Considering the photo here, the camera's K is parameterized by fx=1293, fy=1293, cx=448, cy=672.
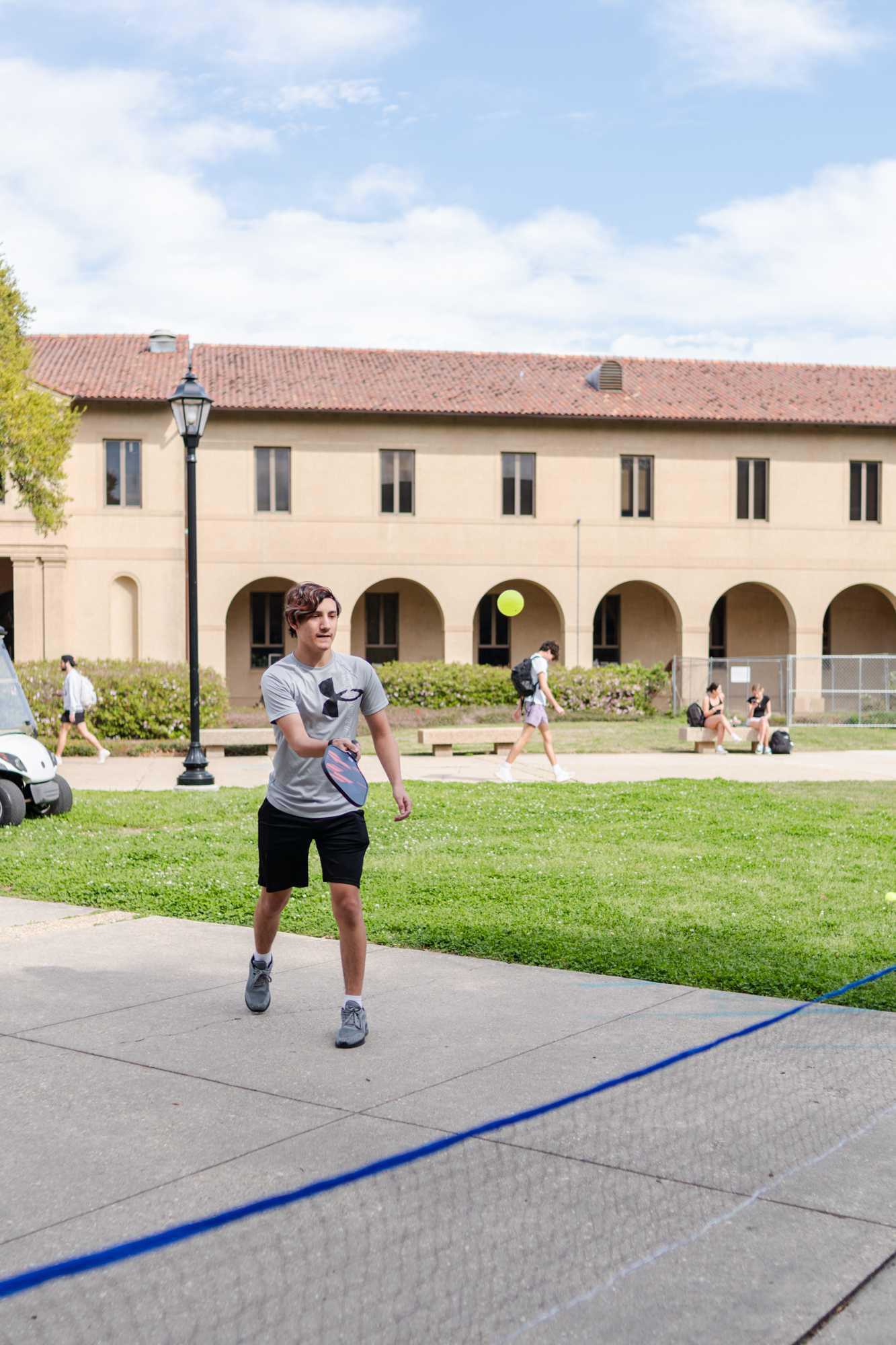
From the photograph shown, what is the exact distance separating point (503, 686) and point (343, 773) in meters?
24.6

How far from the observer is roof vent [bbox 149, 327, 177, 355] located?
108 ft

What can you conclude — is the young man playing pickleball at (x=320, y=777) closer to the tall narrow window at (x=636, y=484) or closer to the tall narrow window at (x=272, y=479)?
the tall narrow window at (x=272, y=479)

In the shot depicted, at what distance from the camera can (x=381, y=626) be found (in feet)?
113

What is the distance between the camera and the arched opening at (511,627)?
34594 mm

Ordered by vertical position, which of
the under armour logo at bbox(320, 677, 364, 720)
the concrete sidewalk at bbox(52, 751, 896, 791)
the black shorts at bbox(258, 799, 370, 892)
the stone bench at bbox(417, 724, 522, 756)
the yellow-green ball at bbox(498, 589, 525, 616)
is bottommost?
the concrete sidewalk at bbox(52, 751, 896, 791)

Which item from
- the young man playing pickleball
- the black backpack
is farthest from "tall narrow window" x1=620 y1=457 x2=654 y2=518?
the young man playing pickleball

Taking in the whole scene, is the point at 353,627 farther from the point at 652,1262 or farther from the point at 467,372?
the point at 652,1262

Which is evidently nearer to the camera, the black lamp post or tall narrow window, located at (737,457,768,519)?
the black lamp post

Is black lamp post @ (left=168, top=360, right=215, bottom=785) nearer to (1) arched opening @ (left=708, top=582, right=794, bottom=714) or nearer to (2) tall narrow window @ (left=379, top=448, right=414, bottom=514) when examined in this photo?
(2) tall narrow window @ (left=379, top=448, right=414, bottom=514)

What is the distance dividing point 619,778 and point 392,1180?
42.6 feet

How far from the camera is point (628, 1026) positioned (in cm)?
540

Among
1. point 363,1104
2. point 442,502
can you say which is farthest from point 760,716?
point 363,1104

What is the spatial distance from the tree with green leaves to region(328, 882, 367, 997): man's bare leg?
1734 cm

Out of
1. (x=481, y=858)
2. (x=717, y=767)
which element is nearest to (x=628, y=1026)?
(x=481, y=858)
